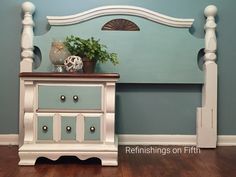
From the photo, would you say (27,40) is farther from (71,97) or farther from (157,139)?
(157,139)

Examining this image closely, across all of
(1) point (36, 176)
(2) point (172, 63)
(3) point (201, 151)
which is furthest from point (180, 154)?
(1) point (36, 176)

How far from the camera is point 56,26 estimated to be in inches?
97.4

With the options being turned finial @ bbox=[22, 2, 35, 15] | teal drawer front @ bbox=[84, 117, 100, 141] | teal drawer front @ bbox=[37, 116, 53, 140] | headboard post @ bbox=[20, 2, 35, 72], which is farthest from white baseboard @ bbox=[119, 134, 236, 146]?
turned finial @ bbox=[22, 2, 35, 15]

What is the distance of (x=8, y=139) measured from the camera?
252 centimetres

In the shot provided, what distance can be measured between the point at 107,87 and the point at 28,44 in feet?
2.62

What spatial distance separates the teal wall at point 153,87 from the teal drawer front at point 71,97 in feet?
1.95

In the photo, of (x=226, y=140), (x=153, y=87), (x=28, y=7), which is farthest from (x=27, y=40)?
(x=226, y=140)

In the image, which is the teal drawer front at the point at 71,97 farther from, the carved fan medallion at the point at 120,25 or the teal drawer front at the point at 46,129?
the carved fan medallion at the point at 120,25

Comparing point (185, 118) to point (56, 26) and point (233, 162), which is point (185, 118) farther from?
point (56, 26)

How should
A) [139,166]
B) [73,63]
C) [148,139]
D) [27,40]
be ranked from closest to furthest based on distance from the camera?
[139,166]
[73,63]
[27,40]
[148,139]

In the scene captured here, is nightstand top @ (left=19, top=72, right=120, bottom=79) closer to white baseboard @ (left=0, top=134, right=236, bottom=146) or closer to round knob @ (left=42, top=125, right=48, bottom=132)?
round knob @ (left=42, top=125, right=48, bottom=132)

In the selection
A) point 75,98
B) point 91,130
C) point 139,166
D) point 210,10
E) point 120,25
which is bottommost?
point 139,166

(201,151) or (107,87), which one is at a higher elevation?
(107,87)

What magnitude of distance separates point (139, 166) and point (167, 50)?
957 mm
